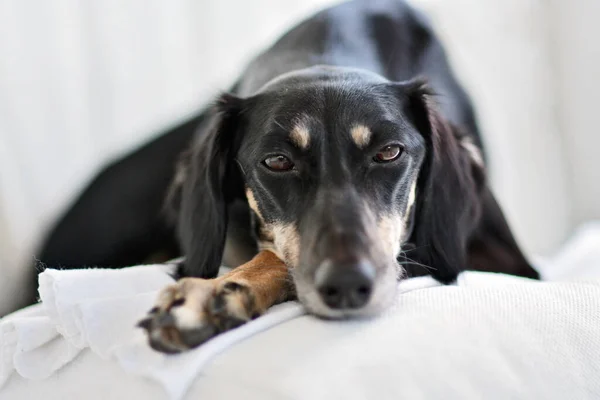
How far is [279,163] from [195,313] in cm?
49

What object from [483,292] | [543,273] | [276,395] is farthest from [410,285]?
[543,273]

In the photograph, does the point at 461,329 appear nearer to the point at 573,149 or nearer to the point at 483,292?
the point at 483,292

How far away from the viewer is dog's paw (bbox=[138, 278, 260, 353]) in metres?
1.09

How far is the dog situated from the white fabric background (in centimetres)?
15

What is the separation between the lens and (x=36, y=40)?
2240mm

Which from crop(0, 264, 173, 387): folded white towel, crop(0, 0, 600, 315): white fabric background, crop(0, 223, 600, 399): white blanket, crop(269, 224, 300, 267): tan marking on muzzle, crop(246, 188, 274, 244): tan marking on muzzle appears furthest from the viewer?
crop(0, 0, 600, 315): white fabric background

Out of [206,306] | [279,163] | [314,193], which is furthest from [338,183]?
[206,306]

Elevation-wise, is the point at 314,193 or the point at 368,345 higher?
the point at 314,193

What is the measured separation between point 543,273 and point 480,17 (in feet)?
3.92

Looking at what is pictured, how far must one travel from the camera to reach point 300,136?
147 centimetres

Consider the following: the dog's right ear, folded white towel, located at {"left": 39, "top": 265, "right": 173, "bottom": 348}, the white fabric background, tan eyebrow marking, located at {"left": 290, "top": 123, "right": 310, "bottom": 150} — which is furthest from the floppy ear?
the white fabric background

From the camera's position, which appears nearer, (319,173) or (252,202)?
(319,173)

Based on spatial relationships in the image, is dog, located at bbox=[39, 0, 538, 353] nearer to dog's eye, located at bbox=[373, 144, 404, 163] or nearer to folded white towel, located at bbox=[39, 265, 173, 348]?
dog's eye, located at bbox=[373, 144, 404, 163]

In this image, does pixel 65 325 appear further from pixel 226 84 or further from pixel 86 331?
pixel 226 84
